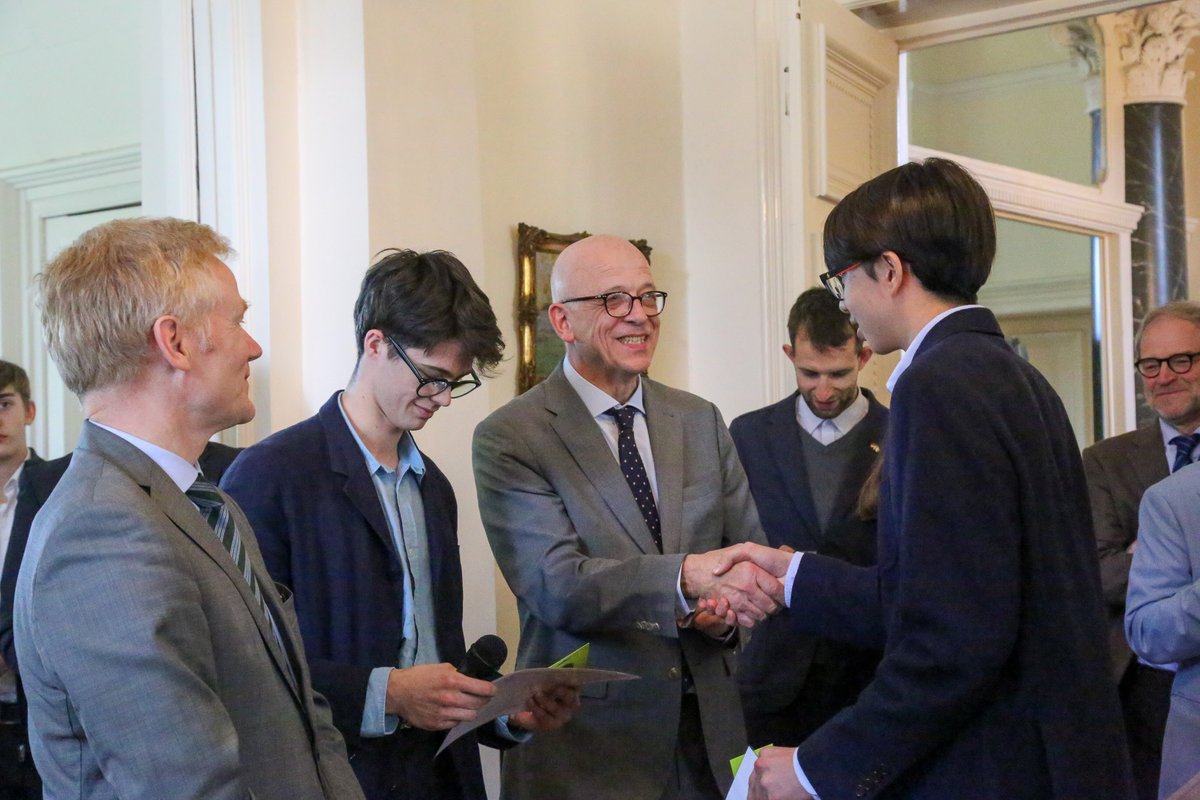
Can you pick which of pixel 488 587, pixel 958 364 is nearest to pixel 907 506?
pixel 958 364

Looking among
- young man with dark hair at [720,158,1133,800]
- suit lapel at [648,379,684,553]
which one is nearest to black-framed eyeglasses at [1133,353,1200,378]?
suit lapel at [648,379,684,553]

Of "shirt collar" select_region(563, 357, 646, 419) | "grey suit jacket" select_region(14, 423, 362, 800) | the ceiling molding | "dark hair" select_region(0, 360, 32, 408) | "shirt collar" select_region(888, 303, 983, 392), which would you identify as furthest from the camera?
the ceiling molding

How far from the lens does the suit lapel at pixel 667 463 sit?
2736 mm

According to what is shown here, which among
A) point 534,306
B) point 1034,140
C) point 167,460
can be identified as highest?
point 1034,140

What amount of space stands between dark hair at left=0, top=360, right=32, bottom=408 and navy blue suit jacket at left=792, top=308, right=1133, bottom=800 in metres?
2.62

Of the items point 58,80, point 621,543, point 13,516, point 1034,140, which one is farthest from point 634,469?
point 1034,140

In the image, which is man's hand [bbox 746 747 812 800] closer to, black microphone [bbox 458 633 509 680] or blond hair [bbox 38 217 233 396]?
black microphone [bbox 458 633 509 680]

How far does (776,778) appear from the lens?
191cm

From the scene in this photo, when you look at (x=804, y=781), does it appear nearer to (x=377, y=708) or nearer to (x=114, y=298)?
(x=377, y=708)

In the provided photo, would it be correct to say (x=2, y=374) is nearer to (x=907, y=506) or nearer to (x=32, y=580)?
(x=32, y=580)

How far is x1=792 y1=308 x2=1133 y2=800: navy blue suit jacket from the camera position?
1749mm

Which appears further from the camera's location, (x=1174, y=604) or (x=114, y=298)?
(x=1174, y=604)

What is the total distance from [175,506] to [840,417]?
2.39 metres

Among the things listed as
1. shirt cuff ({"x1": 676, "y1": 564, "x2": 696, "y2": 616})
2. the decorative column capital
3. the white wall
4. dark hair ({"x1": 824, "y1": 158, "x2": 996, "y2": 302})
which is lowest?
shirt cuff ({"x1": 676, "y1": 564, "x2": 696, "y2": 616})
